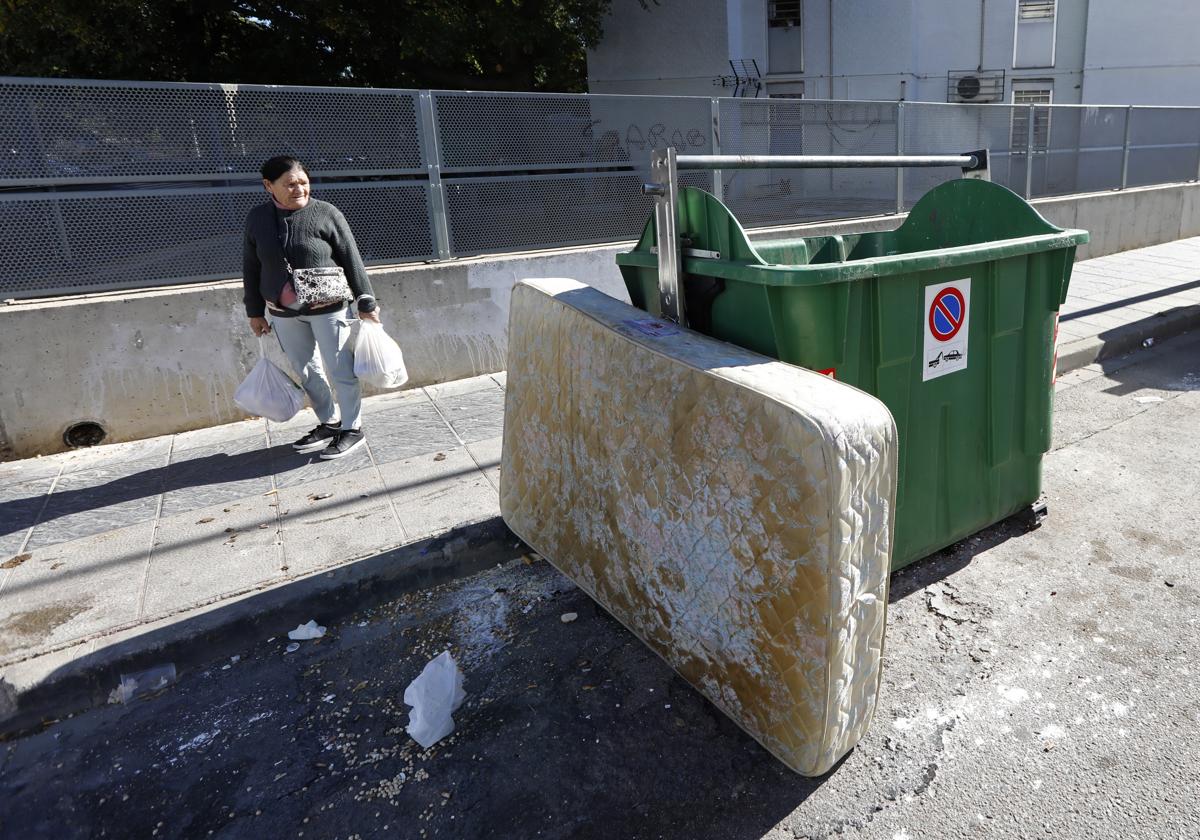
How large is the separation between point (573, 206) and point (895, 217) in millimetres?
4662

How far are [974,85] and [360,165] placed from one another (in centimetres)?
1936

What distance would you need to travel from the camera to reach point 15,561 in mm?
3564

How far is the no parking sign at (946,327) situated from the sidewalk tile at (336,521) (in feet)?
8.03

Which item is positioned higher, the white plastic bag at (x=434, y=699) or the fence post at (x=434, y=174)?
the fence post at (x=434, y=174)

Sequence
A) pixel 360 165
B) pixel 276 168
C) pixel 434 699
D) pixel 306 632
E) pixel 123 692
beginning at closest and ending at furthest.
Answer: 1. pixel 434 699
2. pixel 123 692
3. pixel 306 632
4. pixel 276 168
5. pixel 360 165

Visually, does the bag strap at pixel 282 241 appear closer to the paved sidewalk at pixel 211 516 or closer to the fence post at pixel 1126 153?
the paved sidewalk at pixel 211 516

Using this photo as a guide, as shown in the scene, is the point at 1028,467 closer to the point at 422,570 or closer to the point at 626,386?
the point at 626,386

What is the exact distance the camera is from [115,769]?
2461 mm

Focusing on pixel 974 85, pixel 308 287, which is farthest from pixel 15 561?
pixel 974 85

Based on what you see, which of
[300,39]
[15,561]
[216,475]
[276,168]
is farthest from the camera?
[300,39]

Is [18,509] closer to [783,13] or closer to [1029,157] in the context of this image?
[1029,157]

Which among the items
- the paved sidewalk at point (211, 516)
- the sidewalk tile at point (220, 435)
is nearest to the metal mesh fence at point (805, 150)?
the paved sidewalk at point (211, 516)

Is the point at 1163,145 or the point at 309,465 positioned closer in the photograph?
the point at 309,465

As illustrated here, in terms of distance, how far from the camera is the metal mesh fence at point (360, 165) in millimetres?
4801
